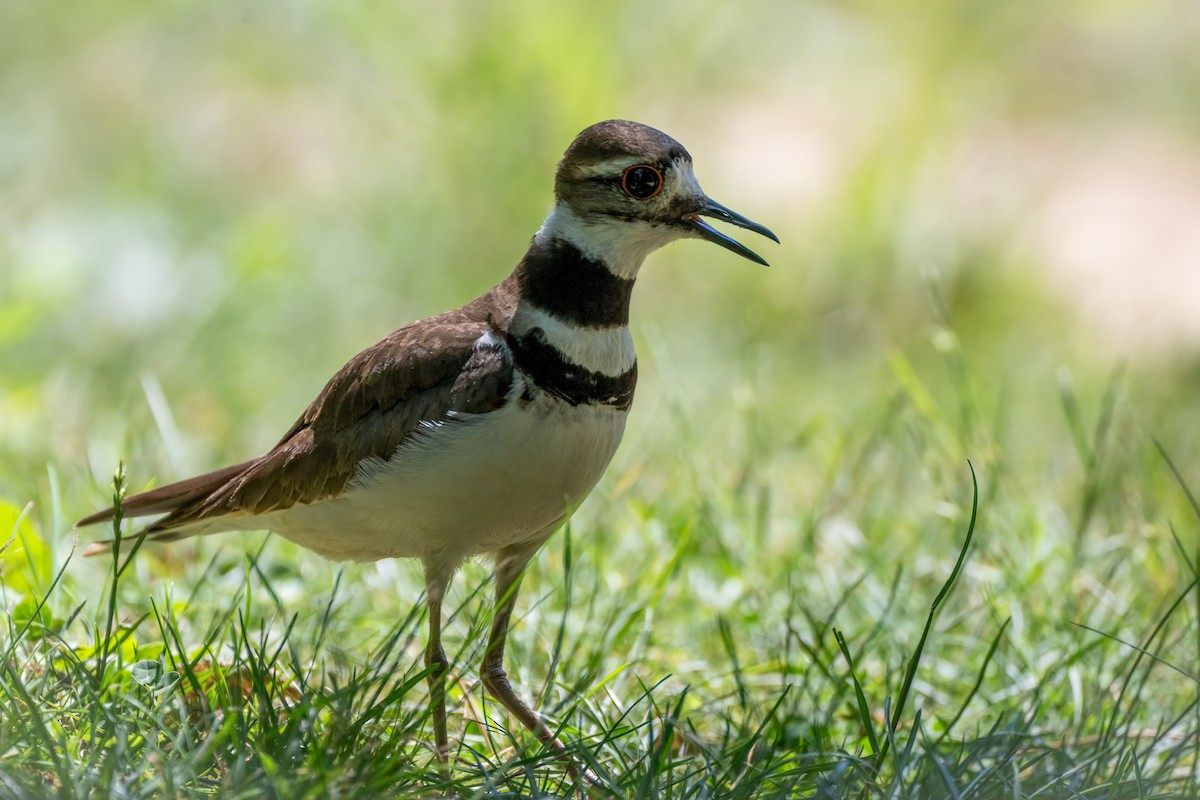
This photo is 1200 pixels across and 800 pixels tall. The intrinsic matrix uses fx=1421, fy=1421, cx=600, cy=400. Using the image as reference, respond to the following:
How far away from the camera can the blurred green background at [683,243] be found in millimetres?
5789

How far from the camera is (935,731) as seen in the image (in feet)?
12.7

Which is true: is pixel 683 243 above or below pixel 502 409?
above

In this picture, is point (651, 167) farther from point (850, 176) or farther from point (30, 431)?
point (850, 176)

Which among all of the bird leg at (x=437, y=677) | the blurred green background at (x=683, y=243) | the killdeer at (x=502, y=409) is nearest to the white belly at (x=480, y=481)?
the killdeer at (x=502, y=409)

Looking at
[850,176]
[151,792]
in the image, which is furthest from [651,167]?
Result: [850,176]

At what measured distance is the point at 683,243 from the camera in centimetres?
874

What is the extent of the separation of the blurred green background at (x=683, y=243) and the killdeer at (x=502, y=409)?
4.02 ft

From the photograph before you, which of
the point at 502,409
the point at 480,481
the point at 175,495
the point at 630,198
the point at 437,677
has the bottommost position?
the point at 437,677

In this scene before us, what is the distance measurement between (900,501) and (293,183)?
5059mm

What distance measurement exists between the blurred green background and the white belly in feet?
4.23

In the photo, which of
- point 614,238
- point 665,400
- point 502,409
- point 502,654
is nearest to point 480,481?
point 502,409

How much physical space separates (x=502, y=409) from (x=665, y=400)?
1.72 m

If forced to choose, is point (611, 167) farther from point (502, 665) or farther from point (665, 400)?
point (665, 400)

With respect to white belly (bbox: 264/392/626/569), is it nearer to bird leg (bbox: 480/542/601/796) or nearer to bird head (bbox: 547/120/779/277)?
bird leg (bbox: 480/542/601/796)
